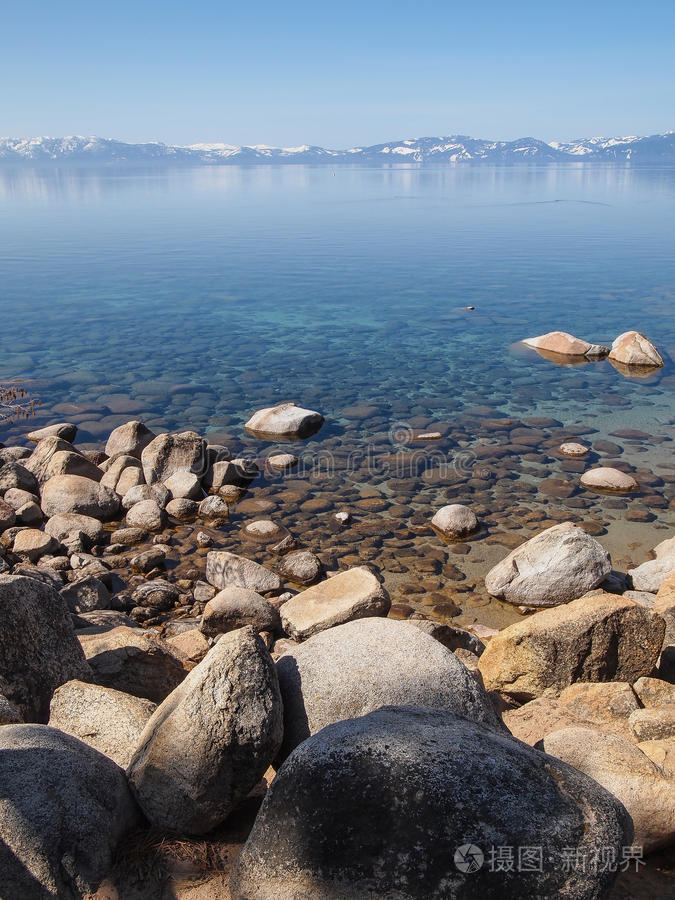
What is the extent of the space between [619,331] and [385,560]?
20031mm

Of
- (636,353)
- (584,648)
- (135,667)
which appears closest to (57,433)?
(135,667)

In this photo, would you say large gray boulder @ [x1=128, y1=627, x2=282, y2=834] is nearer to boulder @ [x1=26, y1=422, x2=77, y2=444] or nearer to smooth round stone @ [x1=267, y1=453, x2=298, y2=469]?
smooth round stone @ [x1=267, y1=453, x2=298, y2=469]

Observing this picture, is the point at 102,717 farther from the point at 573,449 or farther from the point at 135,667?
the point at 573,449

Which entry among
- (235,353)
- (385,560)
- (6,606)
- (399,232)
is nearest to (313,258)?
(399,232)

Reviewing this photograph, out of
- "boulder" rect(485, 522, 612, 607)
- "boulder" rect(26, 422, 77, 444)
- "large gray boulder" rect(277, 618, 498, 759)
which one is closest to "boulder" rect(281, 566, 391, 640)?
"boulder" rect(485, 522, 612, 607)

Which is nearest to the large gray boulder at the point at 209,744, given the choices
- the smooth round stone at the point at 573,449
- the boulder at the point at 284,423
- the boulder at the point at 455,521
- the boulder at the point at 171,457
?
the boulder at the point at 455,521

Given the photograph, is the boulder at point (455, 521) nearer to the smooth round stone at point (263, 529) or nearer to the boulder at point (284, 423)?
the smooth round stone at point (263, 529)

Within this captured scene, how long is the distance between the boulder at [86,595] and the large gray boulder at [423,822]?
246 inches

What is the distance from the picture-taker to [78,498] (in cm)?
1300

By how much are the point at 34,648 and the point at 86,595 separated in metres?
3.94

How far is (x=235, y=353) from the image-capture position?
25.3 metres

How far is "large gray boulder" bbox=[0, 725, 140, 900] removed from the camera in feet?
12.3

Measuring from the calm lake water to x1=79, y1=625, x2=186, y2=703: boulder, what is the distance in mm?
4533

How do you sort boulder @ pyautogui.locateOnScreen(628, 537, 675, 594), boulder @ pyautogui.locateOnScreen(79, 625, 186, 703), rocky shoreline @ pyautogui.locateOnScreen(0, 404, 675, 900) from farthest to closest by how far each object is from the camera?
boulder @ pyautogui.locateOnScreen(628, 537, 675, 594) < boulder @ pyautogui.locateOnScreen(79, 625, 186, 703) < rocky shoreline @ pyautogui.locateOnScreen(0, 404, 675, 900)
